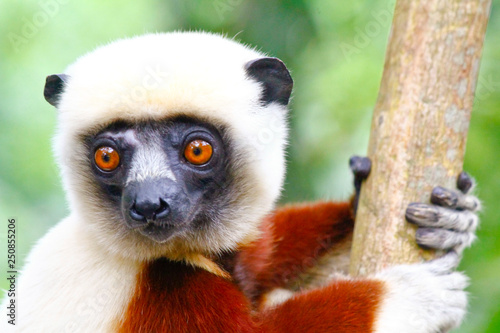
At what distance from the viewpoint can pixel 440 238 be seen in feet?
9.43

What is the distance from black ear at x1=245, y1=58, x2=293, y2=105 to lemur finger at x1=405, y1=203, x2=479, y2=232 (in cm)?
98

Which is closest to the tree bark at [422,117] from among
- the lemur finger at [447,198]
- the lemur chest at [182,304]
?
the lemur finger at [447,198]

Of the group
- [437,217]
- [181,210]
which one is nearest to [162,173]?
[181,210]

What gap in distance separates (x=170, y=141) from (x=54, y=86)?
83 cm

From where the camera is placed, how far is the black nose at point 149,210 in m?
2.36

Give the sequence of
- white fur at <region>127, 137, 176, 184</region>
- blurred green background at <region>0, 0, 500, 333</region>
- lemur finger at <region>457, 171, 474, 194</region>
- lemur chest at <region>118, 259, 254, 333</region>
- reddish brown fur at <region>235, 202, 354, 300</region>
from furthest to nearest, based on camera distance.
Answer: blurred green background at <region>0, 0, 500, 333</region>
reddish brown fur at <region>235, 202, 354, 300</region>
lemur finger at <region>457, 171, 474, 194</region>
lemur chest at <region>118, 259, 254, 333</region>
white fur at <region>127, 137, 176, 184</region>

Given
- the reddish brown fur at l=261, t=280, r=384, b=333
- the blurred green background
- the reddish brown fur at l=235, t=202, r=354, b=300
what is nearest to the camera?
the reddish brown fur at l=261, t=280, r=384, b=333

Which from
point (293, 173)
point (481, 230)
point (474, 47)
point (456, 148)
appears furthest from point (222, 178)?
point (293, 173)

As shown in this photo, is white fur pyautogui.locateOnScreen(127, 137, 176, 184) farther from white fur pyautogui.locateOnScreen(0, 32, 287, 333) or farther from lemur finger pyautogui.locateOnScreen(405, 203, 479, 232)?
lemur finger pyautogui.locateOnScreen(405, 203, 479, 232)

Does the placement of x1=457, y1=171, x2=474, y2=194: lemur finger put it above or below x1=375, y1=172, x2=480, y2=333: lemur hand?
above

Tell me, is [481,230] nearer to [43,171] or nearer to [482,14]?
[482,14]

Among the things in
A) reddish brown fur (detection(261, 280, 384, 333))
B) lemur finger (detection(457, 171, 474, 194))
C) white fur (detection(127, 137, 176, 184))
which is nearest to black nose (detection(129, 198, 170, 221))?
white fur (detection(127, 137, 176, 184))

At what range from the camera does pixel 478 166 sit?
4027 millimetres

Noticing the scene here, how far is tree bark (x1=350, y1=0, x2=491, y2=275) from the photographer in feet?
9.09
